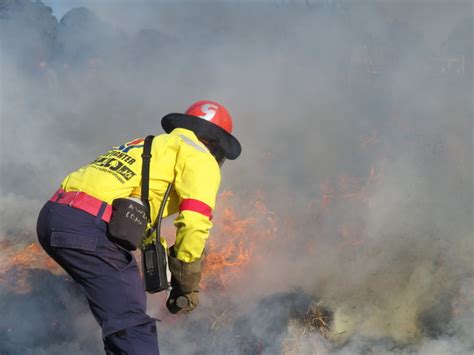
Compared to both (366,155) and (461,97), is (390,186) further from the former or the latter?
(461,97)

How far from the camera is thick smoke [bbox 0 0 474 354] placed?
173 inches

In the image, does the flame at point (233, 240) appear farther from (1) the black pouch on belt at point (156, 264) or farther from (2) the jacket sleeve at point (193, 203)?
(2) the jacket sleeve at point (193, 203)

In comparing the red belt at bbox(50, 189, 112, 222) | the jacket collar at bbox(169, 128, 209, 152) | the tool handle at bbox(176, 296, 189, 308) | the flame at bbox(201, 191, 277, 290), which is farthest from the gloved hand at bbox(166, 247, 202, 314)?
the flame at bbox(201, 191, 277, 290)

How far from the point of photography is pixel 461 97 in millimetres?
7773

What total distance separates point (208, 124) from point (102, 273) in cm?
98

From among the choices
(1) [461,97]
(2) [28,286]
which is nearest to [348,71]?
(1) [461,97]

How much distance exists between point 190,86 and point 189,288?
21.5 ft

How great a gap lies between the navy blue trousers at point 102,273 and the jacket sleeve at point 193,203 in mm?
289

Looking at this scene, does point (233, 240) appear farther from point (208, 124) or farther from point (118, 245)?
point (118, 245)

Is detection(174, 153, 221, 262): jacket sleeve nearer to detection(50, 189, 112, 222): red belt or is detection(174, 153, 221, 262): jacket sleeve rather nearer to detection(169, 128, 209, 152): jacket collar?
detection(169, 128, 209, 152): jacket collar

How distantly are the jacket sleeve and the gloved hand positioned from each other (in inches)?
1.5

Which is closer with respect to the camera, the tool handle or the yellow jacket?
the yellow jacket

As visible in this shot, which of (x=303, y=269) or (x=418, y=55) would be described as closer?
(x=303, y=269)

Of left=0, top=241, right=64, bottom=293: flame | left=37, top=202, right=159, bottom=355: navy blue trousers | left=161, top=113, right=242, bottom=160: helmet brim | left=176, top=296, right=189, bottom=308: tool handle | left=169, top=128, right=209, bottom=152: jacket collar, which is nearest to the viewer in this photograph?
left=37, top=202, right=159, bottom=355: navy blue trousers
